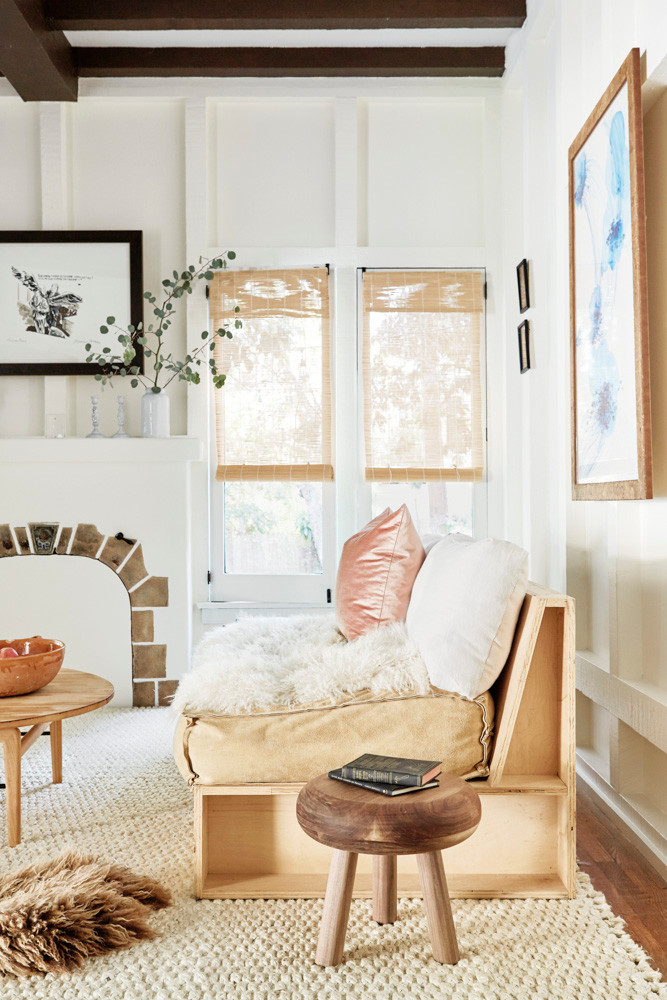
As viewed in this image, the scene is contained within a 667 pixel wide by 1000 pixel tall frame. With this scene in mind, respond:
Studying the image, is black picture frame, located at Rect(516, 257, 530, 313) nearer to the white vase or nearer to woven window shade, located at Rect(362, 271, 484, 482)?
woven window shade, located at Rect(362, 271, 484, 482)

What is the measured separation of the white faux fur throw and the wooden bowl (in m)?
0.44

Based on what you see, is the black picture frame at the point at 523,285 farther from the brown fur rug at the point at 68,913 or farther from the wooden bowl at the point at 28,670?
the brown fur rug at the point at 68,913

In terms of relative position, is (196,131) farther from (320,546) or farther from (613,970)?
(613,970)

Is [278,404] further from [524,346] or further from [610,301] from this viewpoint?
[610,301]

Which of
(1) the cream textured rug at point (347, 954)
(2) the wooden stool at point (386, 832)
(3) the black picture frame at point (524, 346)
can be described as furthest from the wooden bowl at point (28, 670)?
(3) the black picture frame at point (524, 346)

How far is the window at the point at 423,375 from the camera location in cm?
397

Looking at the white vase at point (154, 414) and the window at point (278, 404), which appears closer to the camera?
the white vase at point (154, 414)

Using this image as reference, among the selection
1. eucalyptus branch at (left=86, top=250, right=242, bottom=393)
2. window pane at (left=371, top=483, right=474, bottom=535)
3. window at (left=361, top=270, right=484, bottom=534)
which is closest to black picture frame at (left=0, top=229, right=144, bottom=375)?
eucalyptus branch at (left=86, top=250, right=242, bottom=393)

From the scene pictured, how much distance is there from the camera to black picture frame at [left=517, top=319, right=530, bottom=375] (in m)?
3.43

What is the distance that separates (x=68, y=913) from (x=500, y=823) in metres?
1.01

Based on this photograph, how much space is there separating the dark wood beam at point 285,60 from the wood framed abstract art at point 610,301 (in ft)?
5.02

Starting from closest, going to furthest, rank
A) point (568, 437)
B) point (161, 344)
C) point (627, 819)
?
1. point (627, 819)
2. point (568, 437)
3. point (161, 344)

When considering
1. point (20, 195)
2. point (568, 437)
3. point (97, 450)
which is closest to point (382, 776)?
point (568, 437)

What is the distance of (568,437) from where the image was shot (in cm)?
295
